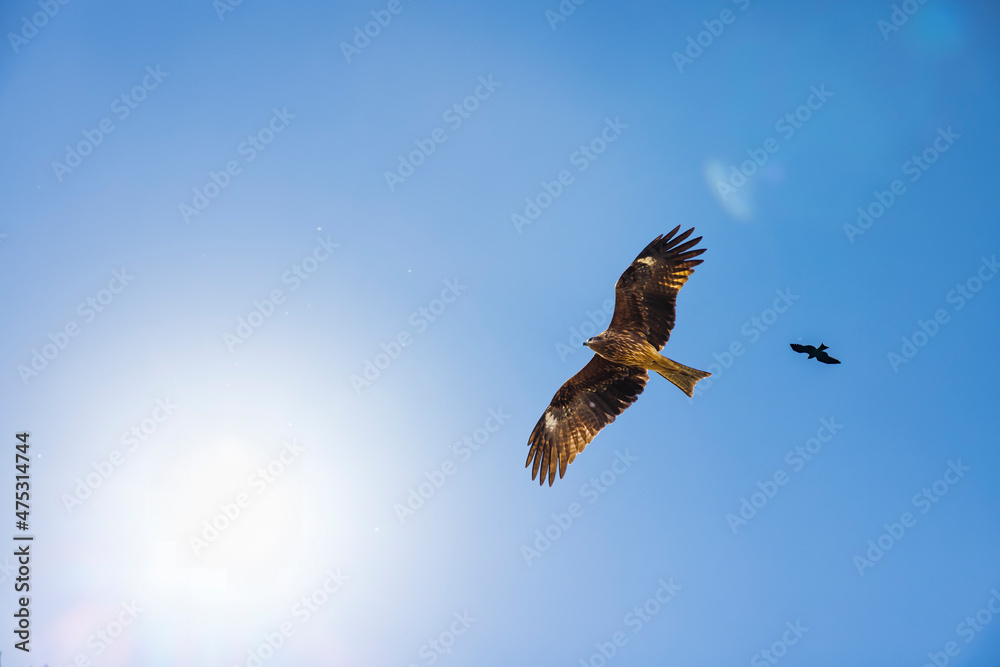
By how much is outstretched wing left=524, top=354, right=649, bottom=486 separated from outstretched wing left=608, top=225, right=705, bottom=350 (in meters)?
1.06

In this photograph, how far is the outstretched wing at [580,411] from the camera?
15.4 metres

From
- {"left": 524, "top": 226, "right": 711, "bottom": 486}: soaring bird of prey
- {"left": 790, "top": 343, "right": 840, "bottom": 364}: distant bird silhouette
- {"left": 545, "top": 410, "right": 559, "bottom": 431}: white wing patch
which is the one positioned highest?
{"left": 790, "top": 343, "right": 840, "bottom": 364}: distant bird silhouette

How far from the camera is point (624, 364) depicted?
1502 centimetres

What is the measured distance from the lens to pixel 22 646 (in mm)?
17922

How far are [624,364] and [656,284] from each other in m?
1.73

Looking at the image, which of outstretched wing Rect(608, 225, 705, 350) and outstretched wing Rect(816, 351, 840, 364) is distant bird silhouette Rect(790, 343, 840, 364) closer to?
outstretched wing Rect(816, 351, 840, 364)

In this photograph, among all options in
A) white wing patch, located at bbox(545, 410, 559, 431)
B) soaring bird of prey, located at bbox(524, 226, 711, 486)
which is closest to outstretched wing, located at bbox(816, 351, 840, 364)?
soaring bird of prey, located at bbox(524, 226, 711, 486)

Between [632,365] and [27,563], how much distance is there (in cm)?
1495

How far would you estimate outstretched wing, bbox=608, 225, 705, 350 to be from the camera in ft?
47.8

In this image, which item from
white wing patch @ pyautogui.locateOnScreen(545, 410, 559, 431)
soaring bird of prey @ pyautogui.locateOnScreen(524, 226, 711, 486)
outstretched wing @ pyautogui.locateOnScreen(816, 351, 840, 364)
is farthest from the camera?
white wing patch @ pyautogui.locateOnScreen(545, 410, 559, 431)

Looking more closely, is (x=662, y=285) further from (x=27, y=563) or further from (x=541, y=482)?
(x=27, y=563)

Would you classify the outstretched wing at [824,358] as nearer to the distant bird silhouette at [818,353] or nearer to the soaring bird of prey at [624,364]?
the distant bird silhouette at [818,353]

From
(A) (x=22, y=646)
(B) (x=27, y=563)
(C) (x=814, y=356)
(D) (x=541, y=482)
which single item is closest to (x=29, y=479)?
(B) (x=27, y=563)

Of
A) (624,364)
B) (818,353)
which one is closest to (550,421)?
(624,364)
